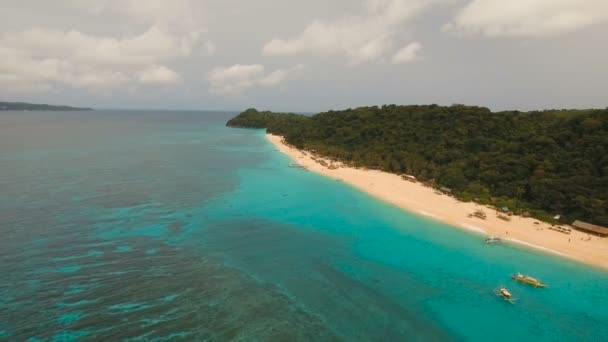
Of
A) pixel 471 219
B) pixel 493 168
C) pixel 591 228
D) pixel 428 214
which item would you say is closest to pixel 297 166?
pixel 428 214

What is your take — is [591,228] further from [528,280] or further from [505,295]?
[505,295]

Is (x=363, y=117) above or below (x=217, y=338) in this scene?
above

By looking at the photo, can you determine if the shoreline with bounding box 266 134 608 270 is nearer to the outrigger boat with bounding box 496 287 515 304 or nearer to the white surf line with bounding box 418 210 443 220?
the white surf line with bounding box 418 210 443 220

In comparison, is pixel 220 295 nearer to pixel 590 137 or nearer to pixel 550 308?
pixel 550 308

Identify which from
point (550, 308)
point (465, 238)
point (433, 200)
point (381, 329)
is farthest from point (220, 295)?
point (433, 200)

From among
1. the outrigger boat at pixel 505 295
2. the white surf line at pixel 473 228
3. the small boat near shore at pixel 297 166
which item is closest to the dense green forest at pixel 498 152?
the white surf line at pixel 473 228

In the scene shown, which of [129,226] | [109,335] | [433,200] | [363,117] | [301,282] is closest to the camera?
[109,335]
